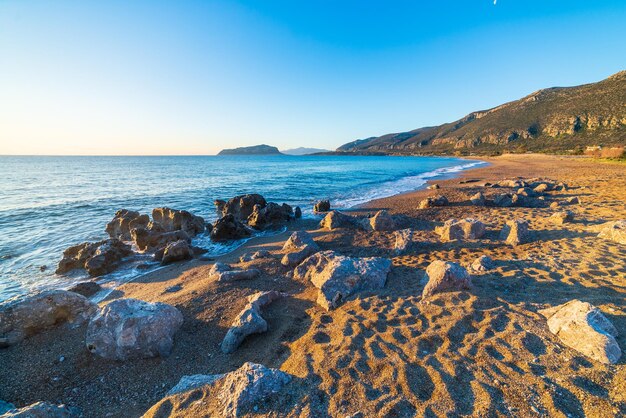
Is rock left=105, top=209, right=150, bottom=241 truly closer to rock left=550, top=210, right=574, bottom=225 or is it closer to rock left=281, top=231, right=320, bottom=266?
rock left=281, top=231, right=320, bottom=266

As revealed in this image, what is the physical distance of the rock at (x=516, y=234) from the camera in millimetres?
8414

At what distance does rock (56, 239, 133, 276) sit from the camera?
9.76 m

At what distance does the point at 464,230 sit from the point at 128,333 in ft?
34.5

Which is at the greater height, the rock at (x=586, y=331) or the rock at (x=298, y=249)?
the rock at (x=586, y=331)

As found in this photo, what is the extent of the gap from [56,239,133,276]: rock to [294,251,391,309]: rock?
28.0ft

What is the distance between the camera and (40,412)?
320cm

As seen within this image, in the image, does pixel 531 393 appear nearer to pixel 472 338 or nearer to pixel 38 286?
pixel 472 338

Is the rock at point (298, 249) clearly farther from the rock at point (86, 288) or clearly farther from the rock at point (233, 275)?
the rock at point (86, 288)

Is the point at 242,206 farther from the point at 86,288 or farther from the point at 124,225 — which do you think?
the point at 86,288

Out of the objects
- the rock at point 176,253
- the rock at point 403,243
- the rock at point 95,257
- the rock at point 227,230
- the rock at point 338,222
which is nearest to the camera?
the rock at point 403,243

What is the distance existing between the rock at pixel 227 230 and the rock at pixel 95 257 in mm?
3744

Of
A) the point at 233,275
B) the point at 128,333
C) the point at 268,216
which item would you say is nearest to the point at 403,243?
the point at 233,275

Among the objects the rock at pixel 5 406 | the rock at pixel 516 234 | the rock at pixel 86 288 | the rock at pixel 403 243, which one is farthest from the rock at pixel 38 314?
the rock at pixel 516 234

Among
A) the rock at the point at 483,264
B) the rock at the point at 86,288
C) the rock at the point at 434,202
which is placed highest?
the rock at the point at 434,202
